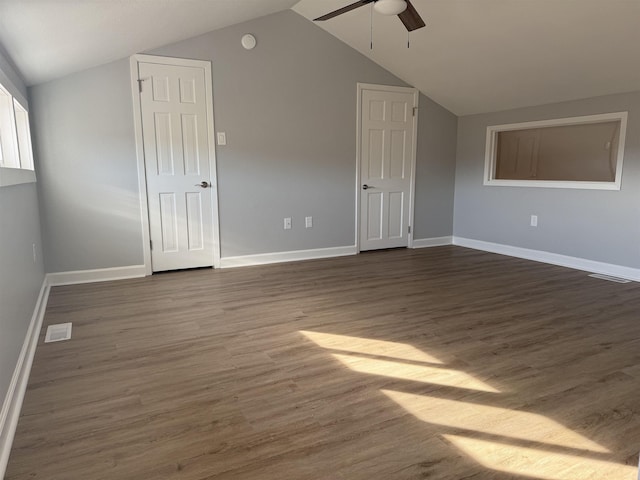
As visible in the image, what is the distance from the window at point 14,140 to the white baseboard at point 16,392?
95 cm

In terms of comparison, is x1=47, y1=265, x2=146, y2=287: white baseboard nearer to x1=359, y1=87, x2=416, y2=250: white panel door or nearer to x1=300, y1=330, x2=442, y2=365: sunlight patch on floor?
x1=300, y1=330, x2=442, y2=365: sunlight patch on floor

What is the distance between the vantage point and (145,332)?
2900 mm

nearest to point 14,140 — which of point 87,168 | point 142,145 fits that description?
point 87,168

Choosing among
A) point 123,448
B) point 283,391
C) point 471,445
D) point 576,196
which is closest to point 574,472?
point 471,445

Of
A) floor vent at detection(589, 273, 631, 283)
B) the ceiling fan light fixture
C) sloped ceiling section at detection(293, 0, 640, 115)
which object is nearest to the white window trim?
sloped ceiling section at detection(293, 0, 640, 115)

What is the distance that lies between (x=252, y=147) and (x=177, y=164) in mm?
842

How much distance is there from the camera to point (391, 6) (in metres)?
2.93

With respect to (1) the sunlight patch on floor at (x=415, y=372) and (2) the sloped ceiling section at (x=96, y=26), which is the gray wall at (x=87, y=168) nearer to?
(2) the sloped ceiling section at (x=96, y=26)

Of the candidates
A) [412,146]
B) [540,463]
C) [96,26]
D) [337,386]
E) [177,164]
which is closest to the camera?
[540,463]

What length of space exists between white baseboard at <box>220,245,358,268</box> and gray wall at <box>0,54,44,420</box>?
74.8 inches

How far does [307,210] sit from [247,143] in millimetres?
1079

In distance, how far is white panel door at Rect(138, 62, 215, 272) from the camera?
4250 mm

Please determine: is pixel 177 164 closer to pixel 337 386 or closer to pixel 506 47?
pixel 337 386

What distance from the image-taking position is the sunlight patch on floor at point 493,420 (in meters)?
1.73
